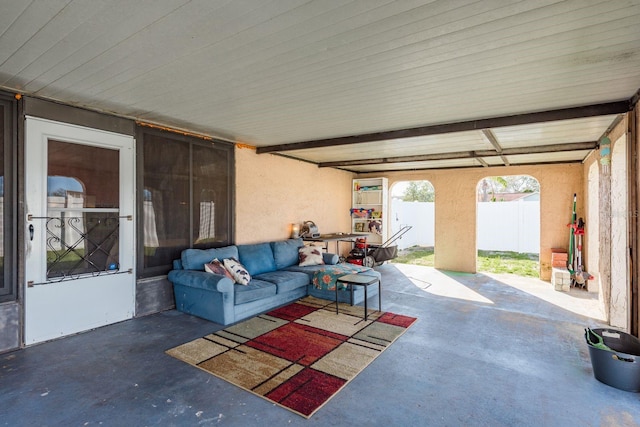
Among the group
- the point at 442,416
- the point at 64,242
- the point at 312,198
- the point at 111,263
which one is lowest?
the point at 442,416

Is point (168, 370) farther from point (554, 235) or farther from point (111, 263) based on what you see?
point (554, 235)

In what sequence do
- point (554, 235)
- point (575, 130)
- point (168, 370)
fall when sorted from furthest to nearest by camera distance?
point (554, 235)
point (575, 130)
point (168, 370)

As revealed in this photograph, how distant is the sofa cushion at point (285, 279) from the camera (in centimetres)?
454

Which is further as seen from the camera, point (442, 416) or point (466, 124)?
point (466, 124)

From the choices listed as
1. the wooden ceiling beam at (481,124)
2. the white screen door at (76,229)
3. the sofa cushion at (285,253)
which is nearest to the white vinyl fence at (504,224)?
the sofa cushion at (285,253)

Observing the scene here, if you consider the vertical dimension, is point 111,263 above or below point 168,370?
above

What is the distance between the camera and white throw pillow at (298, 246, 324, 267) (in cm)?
555

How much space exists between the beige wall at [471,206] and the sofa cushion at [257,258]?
14.5ft

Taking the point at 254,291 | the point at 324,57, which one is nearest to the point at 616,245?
the point at 324,57

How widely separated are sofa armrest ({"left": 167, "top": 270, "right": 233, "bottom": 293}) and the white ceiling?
197cm

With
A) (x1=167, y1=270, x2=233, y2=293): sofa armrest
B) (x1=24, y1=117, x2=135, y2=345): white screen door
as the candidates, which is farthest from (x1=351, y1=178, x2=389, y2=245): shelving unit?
(x1=24, y1=117, x2=135, y2=345): white screen door

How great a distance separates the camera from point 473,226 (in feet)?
23.9

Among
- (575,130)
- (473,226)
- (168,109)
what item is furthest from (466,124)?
(473,226)

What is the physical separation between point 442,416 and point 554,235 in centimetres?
598
